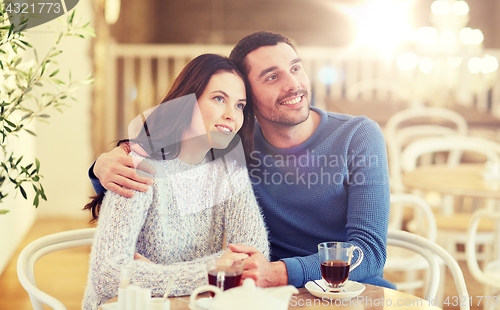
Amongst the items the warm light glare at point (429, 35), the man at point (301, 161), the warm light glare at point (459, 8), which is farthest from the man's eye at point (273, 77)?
the warm light glare at point (429, 35)

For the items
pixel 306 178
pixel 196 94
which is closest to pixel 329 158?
pixel 306 178

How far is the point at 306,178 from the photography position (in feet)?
4.05

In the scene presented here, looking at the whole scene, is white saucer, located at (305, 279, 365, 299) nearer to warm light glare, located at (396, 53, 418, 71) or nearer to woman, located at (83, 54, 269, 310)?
woman, located at (83, 54, 269, 310)

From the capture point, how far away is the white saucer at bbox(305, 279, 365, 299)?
862mm

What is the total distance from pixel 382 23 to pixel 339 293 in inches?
210

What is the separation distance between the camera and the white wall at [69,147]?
3.69 meters

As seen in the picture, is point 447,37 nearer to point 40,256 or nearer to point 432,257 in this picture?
point 432,257

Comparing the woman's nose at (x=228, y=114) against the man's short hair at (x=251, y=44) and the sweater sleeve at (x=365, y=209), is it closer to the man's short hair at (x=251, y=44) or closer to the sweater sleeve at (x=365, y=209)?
the man's short hair at (x=251, y=44)

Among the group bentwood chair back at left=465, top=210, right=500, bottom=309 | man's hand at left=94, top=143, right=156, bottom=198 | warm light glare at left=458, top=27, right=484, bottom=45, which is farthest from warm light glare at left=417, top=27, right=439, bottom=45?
man's hand at left=94, top=143, right=156, bottom=198

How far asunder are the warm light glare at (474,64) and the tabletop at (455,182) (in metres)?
2.31

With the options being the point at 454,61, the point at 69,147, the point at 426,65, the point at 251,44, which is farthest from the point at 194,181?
the point at 454,61

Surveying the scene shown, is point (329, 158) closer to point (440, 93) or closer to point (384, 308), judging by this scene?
point (384, 308)

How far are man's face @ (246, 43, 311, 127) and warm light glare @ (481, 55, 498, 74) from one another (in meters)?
3.77

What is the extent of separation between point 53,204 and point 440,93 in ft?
12.1
